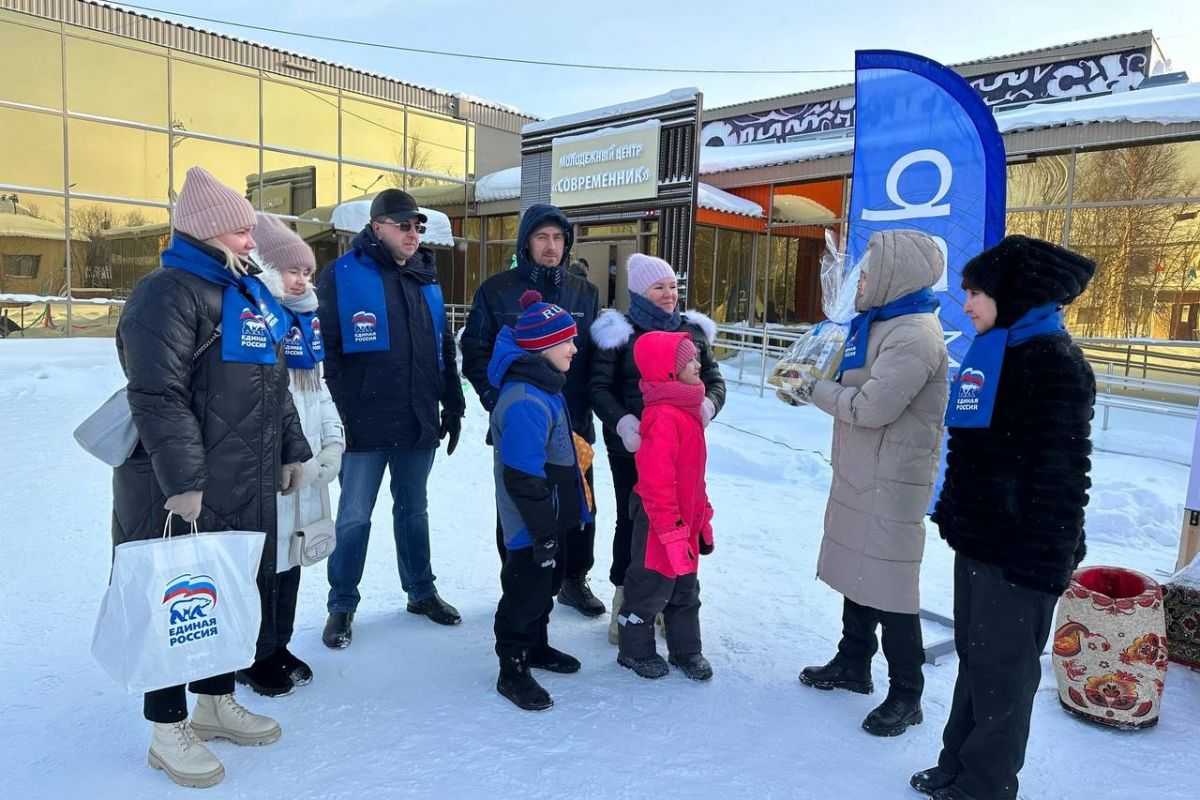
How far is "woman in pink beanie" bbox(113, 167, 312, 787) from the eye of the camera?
217 cm

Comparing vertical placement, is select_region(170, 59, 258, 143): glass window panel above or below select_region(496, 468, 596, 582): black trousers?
above

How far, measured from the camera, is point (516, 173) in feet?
57.6

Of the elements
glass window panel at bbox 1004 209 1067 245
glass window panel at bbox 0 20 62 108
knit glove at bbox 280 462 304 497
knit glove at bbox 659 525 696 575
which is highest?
glass window panel at bbox 0 20 62 108

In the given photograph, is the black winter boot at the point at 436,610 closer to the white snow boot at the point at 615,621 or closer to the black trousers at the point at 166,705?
the white snow boot at the point at 615,621

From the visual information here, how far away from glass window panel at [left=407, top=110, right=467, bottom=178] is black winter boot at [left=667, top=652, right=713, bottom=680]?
639 inches

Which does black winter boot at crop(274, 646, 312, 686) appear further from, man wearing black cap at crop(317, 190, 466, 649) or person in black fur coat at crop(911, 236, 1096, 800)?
person in black fur coat at crop(911, 236, 1096, 800)

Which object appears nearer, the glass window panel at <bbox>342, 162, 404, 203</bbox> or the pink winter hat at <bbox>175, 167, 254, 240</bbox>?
the pink winter hat at <bbox>175, 167, 254, 240</bbox>

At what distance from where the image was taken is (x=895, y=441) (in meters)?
2.74

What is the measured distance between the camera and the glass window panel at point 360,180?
53.9 ft

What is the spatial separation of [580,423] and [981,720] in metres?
1.99

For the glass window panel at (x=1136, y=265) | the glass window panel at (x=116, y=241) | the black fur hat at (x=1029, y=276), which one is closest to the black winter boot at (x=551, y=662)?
the black fur hat at (x=1029, y=276)

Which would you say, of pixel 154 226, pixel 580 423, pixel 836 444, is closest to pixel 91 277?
pixel 154 226

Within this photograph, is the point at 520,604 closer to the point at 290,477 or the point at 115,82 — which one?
the point at 290,477

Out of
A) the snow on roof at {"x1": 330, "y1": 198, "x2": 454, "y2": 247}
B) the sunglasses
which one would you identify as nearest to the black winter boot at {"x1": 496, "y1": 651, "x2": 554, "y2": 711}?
the sunglasses
